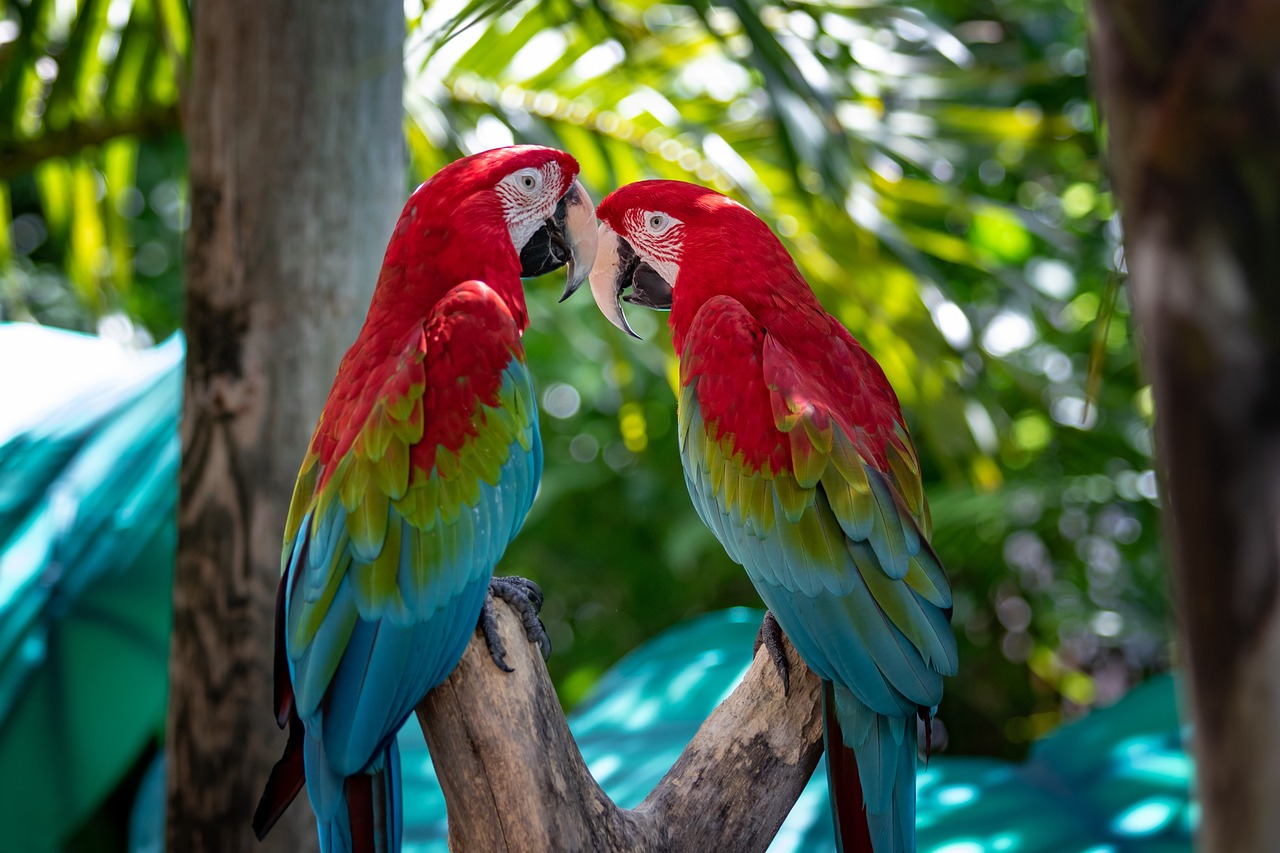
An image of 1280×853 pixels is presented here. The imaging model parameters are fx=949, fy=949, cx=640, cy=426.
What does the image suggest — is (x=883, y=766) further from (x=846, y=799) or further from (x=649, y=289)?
(x=649, y=289)

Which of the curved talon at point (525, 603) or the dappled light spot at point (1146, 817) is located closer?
the curved talon at point (525, 603)

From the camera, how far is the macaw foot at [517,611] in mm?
871

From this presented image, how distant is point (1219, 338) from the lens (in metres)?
0.31

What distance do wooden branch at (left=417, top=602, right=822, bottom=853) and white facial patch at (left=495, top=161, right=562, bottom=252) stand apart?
38 cm

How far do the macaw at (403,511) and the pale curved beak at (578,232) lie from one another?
0.10 metres

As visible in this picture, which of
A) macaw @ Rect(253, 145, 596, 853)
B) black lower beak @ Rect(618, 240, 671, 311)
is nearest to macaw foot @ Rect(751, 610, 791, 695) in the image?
macaw @ Rect(253, 145, 596, 853)

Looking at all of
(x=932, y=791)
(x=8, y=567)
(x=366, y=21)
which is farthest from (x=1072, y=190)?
(x=8, y=567)

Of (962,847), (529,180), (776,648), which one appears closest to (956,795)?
(962,847)

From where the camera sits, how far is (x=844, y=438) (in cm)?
87

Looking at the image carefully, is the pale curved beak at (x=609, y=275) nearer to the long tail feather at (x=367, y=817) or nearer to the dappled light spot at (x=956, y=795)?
the long tail feather at (x=367, y=817)

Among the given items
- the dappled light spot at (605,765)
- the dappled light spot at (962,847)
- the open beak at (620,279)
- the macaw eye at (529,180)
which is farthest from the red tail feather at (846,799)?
the dappled light spot at (605,765)

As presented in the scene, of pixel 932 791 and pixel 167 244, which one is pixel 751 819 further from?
pixel 167 244

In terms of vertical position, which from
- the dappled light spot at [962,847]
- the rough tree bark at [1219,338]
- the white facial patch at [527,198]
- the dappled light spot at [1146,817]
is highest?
the rough tree bark at [1219,338]

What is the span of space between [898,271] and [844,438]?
1.06 meters
